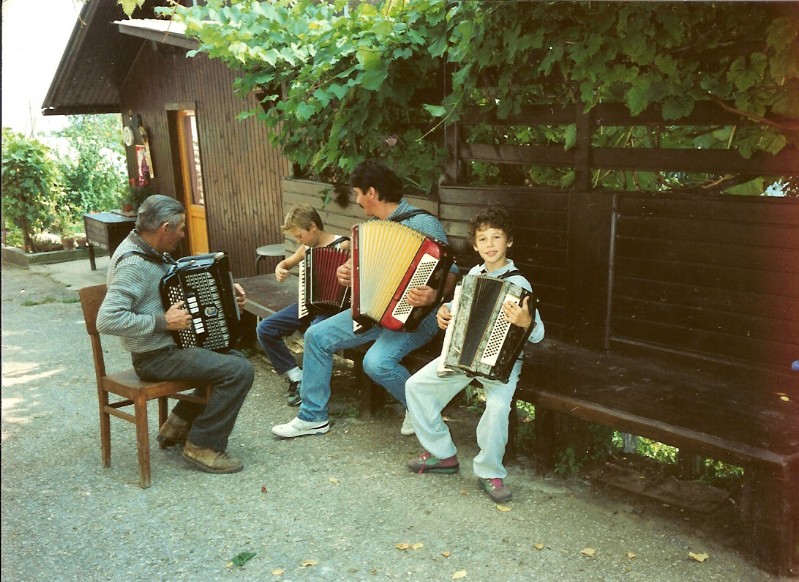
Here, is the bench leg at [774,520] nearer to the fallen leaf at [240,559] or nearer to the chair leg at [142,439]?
the fallen leaf at [240,559]

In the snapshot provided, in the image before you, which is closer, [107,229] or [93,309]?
[93,309]

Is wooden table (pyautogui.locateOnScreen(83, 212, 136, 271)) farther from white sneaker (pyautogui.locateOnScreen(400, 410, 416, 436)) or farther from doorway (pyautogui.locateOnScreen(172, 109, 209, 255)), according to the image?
white sneaker (pyautogui.locateOnScreen(400, 410, 416, 436))

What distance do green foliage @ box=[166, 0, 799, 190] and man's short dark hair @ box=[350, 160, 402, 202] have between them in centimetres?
50

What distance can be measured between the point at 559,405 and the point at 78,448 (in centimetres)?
319

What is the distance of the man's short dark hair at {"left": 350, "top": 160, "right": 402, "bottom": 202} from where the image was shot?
4.96m

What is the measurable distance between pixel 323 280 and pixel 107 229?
23.8 feet

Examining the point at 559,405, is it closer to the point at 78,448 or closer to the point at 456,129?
the point at 456,129

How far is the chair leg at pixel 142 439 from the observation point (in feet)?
14.4

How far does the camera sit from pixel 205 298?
444 cm

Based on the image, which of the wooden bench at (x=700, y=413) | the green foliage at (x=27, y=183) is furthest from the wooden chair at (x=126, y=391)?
the green foliage at (x=27, y=183)

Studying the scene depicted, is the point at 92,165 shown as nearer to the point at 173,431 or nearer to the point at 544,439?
the point at 173,431

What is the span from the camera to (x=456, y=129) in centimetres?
534

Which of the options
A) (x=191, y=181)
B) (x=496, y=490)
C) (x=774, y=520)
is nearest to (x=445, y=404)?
(x=496, y=490)

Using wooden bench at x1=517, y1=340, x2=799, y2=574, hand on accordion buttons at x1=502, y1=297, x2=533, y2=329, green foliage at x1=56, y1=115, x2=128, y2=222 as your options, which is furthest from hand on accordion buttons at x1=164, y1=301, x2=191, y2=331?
green foliage at x1=56, y1=115, x2=128, y2=222
